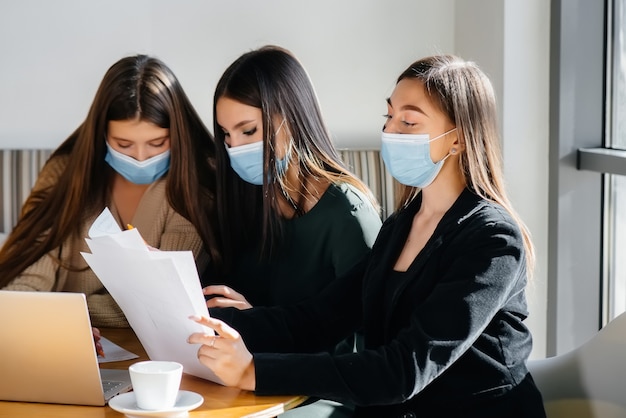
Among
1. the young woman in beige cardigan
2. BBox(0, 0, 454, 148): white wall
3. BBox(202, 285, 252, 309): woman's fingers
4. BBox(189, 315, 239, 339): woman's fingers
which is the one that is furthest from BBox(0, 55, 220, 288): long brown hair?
BBox(0, 0, 454, 148): white wall

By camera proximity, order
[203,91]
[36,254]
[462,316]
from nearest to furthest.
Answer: [462,316], [36,254], [203,91]

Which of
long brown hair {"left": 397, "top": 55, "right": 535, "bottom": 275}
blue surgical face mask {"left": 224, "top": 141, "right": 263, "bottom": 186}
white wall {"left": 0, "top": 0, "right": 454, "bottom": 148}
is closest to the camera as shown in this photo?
long brown hair {"left": 397, "top": 55, "right": 535, "bottom": 275}

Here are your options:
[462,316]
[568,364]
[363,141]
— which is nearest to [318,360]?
[462,316]

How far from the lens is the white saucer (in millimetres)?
1268

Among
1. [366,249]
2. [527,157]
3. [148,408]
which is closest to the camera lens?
[148,408]

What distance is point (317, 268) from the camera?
1.93 m

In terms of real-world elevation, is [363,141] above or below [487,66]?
below

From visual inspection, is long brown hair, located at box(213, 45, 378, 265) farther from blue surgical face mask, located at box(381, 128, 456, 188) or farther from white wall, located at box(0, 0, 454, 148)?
white wall, located at box(0, 0, 454, 148)

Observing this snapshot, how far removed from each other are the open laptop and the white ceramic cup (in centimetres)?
10

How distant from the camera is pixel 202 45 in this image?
326 cm

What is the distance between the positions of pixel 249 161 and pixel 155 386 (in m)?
0.72

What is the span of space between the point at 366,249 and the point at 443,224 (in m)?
0.40

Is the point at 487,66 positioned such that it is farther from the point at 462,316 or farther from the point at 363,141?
the point at 462,316

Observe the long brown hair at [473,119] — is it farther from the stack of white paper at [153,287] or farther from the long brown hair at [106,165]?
the long brown hair at [106,165]
